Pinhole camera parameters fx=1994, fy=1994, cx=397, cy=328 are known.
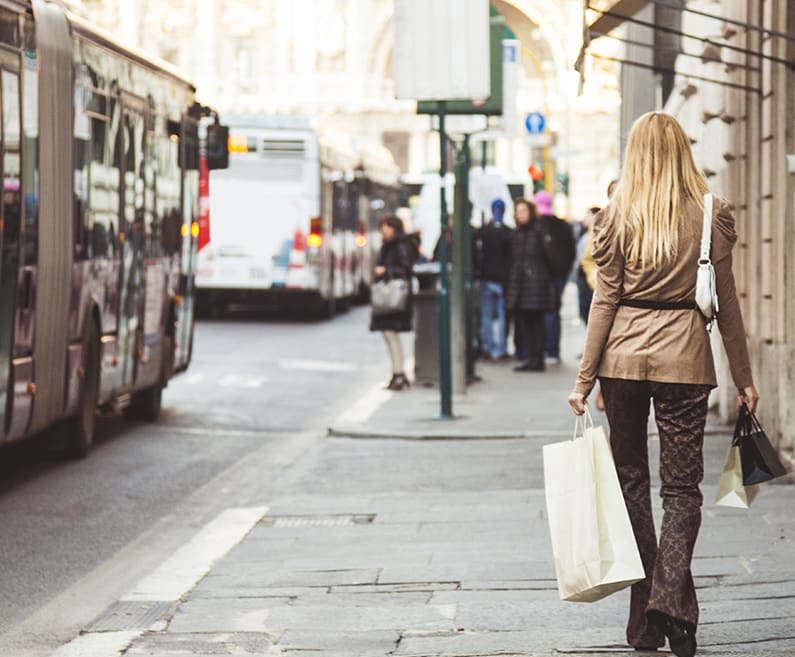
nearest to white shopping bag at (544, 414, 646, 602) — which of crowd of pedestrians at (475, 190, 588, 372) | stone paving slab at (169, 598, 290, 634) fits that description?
stone paving slab at (169, 598, 290, 634)

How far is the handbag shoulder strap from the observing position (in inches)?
243

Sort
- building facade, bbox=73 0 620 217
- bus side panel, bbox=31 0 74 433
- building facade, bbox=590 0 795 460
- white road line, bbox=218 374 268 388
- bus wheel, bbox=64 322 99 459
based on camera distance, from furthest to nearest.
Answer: building facade, bbox=73 0 620 217 < white road line, bbox=218 374 268 388 < bus wheel, bbox=64 322 99 459 < bus side panel, bbox=31 0 74 433 < building facade, bbox=590 0 795 460

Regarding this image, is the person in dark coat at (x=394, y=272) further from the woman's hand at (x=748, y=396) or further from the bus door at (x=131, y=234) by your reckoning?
the woman's hand at (x=748, y=396)

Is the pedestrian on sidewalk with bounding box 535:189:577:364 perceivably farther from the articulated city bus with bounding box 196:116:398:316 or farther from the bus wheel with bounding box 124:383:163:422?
the articulated city bus with bounding box 196:116:398:316

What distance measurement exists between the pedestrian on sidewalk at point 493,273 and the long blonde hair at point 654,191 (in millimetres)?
15974

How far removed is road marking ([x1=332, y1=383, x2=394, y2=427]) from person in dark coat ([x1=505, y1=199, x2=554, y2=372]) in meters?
2.09

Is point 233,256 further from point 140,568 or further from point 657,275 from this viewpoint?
point 657,275

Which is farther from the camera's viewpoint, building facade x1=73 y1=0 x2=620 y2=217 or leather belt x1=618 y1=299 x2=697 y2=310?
building facade x1=73 y1=0 x2=620 y2=217

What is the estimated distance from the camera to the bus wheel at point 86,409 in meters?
13.0

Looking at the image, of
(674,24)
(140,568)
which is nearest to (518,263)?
(674,24)

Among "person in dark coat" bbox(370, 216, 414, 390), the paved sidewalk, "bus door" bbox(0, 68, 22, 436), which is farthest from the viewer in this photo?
"person in dark coat" bbox(370, 216, 414, 390)

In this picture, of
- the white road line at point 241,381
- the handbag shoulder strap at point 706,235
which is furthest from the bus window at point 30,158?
the white road line at point 241,381

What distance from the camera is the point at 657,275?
6.20 metres

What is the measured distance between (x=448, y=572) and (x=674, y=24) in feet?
36.7
